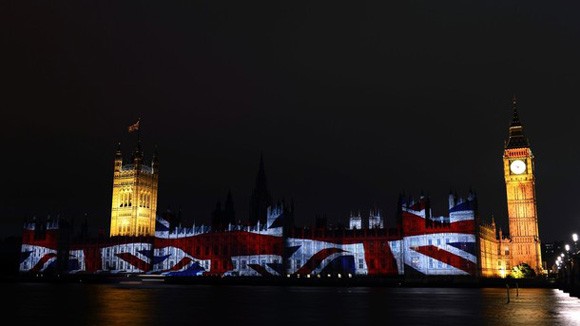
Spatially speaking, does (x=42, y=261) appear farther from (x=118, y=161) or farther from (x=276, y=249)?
(x=276, y=249)

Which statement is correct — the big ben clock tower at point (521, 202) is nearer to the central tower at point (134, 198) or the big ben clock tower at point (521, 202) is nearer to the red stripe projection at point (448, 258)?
the red stripe projection at point (448, 258)

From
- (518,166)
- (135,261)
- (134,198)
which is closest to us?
(518,166)

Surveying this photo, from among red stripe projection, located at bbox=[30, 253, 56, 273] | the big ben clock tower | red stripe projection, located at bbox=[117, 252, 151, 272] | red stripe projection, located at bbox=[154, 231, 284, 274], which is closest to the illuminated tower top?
the big ben clock tower

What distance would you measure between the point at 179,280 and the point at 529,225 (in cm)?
7411

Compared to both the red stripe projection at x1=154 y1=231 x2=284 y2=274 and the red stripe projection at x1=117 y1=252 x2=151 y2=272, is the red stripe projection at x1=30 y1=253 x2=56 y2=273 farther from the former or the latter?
the red stripe projection at x1=154 y1=231 x2=284 y2=274

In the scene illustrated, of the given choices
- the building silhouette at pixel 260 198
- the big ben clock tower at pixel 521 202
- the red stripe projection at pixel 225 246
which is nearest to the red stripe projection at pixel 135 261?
the red stripe projection at pixel 225 246

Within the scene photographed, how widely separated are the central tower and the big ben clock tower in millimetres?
84693

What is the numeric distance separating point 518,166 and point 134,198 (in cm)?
9130

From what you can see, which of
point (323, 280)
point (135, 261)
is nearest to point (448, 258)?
point (323, 280)

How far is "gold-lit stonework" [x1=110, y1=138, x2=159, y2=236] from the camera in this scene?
480ft

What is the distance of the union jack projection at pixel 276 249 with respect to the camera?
10306 cm

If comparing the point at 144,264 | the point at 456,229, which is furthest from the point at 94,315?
the point at 144,264

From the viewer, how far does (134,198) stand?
5822 inches

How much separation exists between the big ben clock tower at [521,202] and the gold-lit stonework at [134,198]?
85.1 meters
